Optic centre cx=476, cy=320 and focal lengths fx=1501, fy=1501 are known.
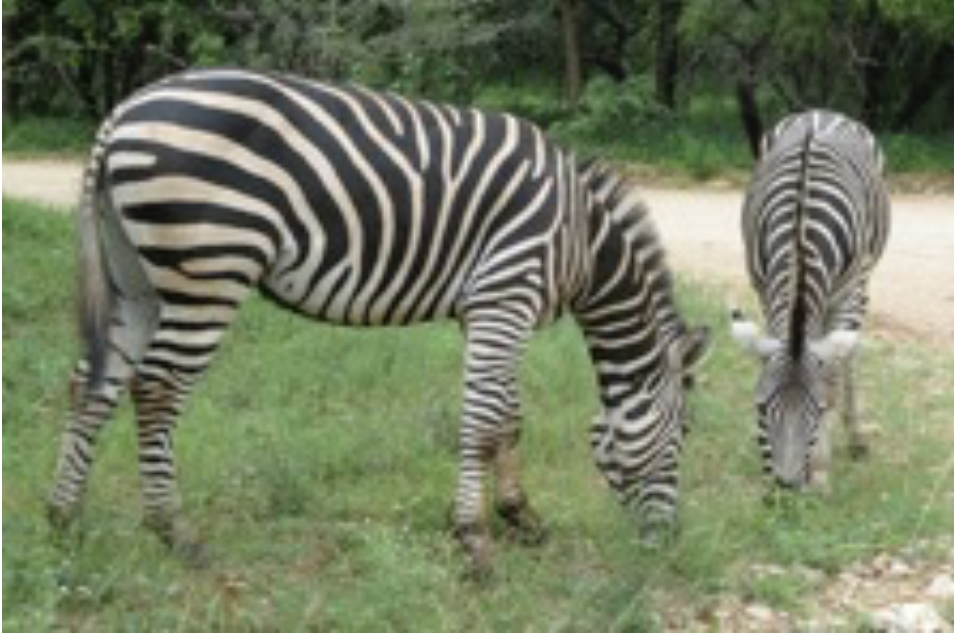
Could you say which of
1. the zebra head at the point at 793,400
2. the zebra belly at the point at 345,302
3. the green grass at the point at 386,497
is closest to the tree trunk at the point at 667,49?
the green grass at the point at 386,497

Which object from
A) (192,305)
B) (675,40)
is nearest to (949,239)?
(675,40)

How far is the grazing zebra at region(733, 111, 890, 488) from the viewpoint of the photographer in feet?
21.6

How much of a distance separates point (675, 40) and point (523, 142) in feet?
64.1

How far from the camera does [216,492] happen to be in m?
6.49

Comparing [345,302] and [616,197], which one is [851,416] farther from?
[345,302]

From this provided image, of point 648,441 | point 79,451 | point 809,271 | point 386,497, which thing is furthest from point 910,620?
point 79,451

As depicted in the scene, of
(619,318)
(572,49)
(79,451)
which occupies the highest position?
(572,49)

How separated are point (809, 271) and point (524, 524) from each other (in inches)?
77.9

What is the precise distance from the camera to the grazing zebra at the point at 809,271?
21.6 ft

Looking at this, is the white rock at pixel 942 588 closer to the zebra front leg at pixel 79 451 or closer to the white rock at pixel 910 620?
the white rock at pixel 910 620

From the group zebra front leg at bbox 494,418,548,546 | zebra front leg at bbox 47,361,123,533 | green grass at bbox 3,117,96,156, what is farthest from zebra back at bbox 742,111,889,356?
green grass at bbox 3,117,96,156

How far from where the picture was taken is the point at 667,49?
25000 millimetres

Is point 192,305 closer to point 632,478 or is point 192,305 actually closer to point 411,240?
point 411,240

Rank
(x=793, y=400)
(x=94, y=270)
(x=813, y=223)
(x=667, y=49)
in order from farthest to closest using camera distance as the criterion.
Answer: (x=667, y=49), (x=813, y=223), (x=793, y=400), (x=94, y=270)
